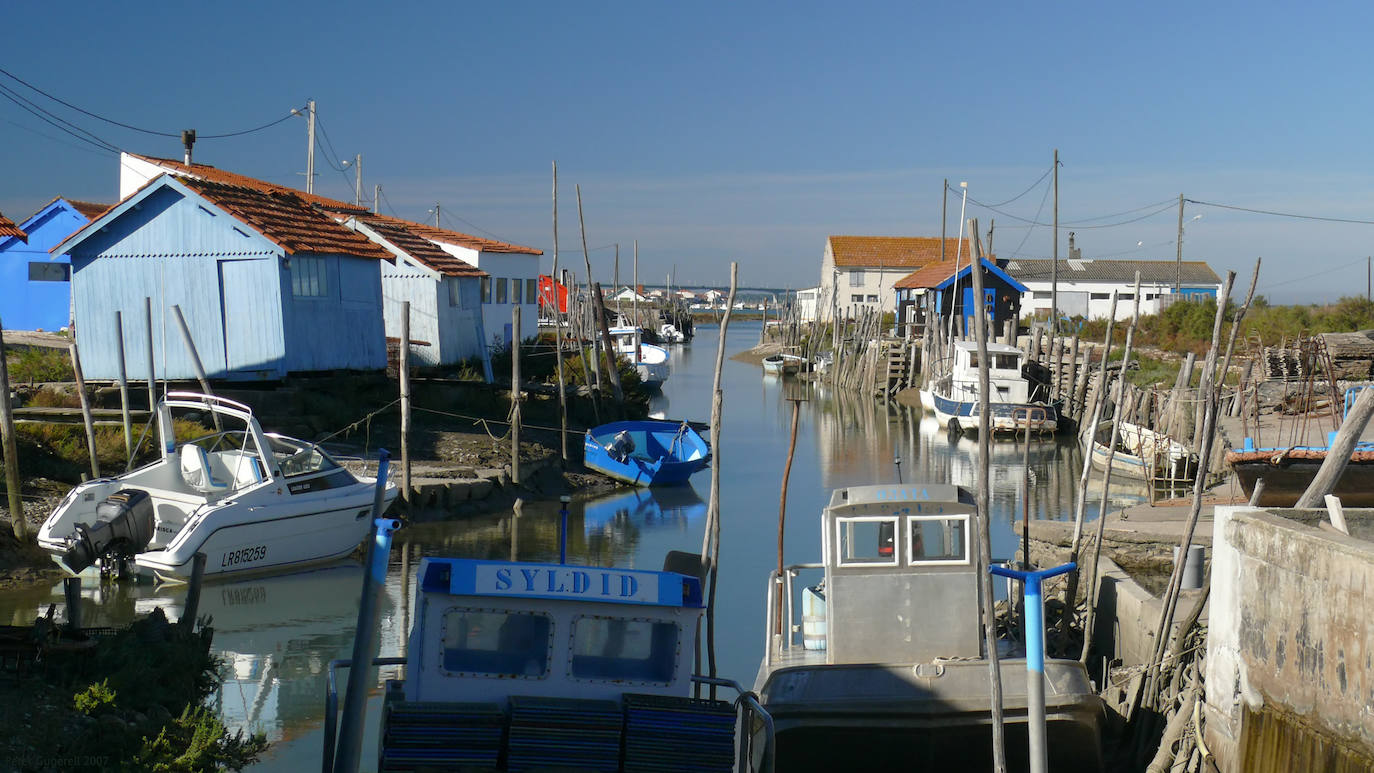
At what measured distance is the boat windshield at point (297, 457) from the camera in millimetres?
16812

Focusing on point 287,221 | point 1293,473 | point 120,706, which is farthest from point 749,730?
point 287,221

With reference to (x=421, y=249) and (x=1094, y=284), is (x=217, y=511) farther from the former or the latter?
(x=1094, y=284)

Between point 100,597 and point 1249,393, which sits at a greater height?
point 1249,393

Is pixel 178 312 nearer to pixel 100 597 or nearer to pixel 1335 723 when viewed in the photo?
pixel 100 597

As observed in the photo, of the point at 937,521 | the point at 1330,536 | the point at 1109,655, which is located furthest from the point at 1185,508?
the point at 1330,536

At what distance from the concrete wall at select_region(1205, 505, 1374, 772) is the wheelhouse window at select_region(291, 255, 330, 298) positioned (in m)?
18.3

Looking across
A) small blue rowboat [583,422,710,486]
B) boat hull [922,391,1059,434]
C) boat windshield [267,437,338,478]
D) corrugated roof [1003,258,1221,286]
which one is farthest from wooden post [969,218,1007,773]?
corrugated roof [1003,258,1221,286]

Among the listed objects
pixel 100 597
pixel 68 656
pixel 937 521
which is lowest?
pixel 100 597

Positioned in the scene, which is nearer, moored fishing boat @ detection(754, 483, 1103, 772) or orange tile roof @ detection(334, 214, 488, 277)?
moored fishing boat @ detection(754, 483, 1103, 772)

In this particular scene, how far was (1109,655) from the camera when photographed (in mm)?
12156

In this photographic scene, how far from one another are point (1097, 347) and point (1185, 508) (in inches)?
1073

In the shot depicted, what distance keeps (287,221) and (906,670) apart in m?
17.7

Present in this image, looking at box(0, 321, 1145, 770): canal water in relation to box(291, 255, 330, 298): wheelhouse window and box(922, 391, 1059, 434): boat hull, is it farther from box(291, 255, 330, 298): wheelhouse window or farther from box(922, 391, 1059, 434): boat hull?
box(291, 255, 330, 298): wheelhouse window

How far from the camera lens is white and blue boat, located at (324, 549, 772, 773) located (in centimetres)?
727
